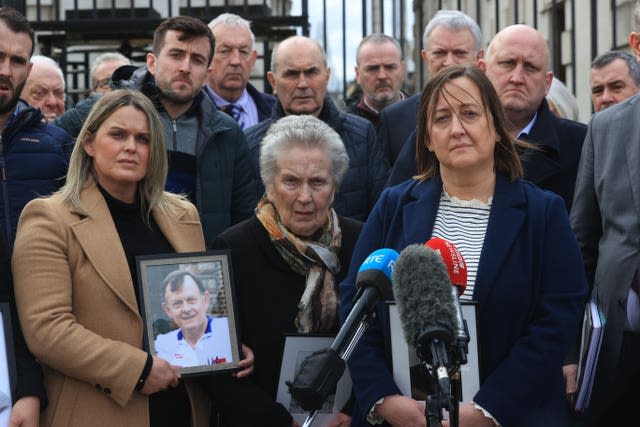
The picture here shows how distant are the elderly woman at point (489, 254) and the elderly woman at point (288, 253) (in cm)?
40

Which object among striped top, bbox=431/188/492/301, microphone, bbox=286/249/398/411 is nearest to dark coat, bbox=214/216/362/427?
striped top, bbox=431/188/492/301

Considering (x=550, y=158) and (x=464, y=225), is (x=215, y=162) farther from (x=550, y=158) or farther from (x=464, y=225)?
(x=464, y=225)

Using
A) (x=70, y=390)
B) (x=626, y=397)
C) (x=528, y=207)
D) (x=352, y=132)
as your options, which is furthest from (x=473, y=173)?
(x=352, y=132)

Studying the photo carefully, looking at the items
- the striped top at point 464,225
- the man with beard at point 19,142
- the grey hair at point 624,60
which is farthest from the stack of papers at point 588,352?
the grey hair at point 624,60

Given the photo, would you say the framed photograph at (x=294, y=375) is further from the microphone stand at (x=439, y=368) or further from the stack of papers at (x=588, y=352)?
the microphone stand at (x=439, y=368)

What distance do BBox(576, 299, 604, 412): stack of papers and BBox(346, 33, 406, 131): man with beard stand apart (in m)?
3.28

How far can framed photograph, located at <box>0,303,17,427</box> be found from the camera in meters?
3.76

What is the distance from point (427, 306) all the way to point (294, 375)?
5.18 ft

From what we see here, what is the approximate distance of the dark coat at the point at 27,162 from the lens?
4.53 metres

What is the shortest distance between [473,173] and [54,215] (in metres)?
1.51

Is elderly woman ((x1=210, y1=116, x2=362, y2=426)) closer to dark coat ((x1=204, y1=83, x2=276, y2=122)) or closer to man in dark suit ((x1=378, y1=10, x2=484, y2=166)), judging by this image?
man in dark suit ((x1=378, y1=10, x2=484, y2=166))

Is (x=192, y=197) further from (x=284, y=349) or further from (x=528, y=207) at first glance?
(x=528, y=207)

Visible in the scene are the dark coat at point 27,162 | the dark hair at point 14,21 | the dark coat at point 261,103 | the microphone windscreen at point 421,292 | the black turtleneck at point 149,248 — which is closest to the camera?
the microphone windscreen at point 421,292

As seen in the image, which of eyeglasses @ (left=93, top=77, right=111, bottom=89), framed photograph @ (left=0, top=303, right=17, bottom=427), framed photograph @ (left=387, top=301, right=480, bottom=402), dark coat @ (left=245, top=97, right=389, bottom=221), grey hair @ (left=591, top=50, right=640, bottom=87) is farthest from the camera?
eyeglasses @ (left=93, top=77, right=111, bottom=89)
